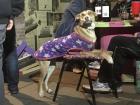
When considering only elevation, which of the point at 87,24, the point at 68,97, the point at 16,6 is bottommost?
the point at 68,97

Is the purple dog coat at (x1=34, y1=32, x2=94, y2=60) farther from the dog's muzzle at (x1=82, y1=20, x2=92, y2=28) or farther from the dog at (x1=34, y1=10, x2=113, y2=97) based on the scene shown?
the dog's muzzle at (x1=82, y1=20, x2=92, y2=28)

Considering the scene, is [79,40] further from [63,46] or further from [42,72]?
[42,72]

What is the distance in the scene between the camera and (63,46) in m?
6.21

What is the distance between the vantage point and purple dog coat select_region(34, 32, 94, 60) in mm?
6141

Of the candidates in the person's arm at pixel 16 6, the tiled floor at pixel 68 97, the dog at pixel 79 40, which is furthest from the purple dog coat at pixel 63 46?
the person's arm at pixel 16 6

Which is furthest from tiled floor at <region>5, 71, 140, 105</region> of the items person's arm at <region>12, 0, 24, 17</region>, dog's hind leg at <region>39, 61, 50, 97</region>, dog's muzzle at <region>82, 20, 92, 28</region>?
person's arm at <region>12, 0, 24, 17</region>

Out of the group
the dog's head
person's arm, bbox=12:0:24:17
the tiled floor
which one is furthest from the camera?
the tiled floor

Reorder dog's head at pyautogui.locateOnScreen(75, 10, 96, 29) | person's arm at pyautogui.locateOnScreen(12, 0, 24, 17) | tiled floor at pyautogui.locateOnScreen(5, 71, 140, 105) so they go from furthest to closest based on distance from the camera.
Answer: tiled floor at pyautogui.locateOnScreen(5, 71, 140, 105) → dog's head at pyautogui.locateOnScreen(75, 10, 96, 29) → person's arm at pyautogui.locateOnScreen(12, 0, 24, 17)

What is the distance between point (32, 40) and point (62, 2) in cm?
100

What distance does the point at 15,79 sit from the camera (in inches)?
262

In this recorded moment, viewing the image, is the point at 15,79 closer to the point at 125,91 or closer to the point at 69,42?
the point at 69,42

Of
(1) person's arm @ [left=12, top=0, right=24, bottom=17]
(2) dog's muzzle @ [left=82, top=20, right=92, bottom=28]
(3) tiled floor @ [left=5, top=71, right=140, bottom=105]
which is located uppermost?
(1) person's arm @ [left=12, top=0, right=24, bottom=17]

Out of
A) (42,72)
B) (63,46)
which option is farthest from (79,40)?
(42,72)

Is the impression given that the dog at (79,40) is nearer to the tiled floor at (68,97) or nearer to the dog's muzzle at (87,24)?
the dog's muzzle at (87,24)
